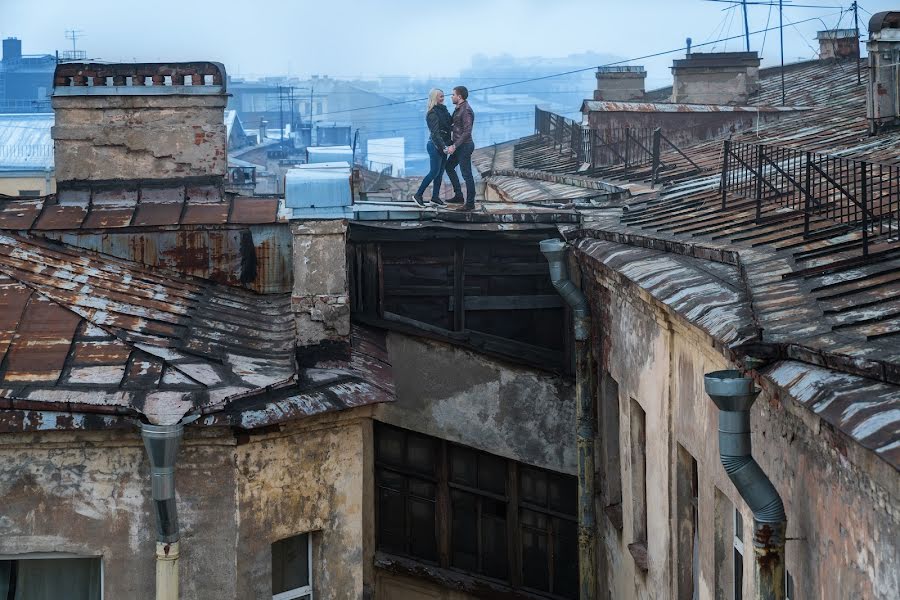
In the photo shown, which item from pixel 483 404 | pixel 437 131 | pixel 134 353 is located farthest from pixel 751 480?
pixel 437 131

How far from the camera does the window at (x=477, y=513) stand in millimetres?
12602

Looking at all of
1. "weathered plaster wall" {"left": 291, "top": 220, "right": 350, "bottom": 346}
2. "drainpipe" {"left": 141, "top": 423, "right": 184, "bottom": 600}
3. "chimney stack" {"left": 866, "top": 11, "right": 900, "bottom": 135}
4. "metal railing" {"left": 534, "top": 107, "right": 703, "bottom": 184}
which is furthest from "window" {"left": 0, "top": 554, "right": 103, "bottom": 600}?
"metal railing" {"left": 534, "top": 107, "right": 703, "bottom": 184}

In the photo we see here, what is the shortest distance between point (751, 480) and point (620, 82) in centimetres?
2618

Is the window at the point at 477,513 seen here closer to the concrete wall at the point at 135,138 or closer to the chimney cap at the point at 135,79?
the concrete wall at the point at 135,138

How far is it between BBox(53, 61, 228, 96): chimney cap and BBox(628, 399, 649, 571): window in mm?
5553

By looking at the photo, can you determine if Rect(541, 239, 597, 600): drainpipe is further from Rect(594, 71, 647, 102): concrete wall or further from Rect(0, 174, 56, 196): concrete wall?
Rect(0, 174, 56, 196): concrete wall

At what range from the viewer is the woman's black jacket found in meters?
12.8

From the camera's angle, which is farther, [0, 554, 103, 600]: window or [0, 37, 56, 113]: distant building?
[0, 37, 56, 113]: distant building

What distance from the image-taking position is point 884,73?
43.1 ft

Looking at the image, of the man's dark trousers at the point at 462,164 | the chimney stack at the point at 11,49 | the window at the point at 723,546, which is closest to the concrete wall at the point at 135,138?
the man's dark trousers at the point at 462,164

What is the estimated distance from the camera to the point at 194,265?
11.6m

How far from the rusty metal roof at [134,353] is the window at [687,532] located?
7.24ft

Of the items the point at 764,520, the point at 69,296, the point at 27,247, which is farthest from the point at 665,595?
the point at 27,247

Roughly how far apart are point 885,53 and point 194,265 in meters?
7.52
